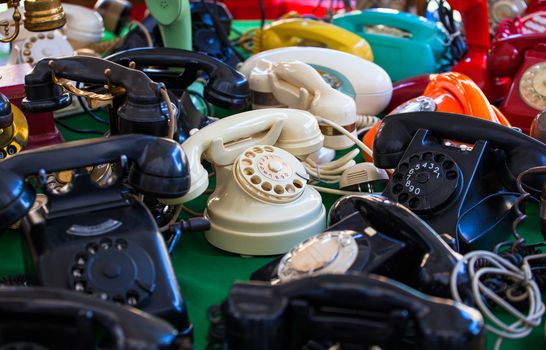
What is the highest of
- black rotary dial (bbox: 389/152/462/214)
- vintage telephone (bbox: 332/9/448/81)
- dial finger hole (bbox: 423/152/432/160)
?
dial finger hole (bbox: 423/152/432/160)

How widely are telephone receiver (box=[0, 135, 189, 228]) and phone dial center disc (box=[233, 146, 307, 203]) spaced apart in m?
0.16

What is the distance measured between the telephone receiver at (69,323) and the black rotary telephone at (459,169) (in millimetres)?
430

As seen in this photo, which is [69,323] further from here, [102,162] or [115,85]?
[115,85]

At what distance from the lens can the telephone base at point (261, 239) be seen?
0.91 metres

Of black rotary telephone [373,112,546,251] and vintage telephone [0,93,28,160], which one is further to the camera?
vintage telephone [0,93,28,160]

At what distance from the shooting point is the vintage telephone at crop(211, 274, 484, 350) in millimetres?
575

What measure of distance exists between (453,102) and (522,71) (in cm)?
23

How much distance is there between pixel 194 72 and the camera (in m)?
1.15

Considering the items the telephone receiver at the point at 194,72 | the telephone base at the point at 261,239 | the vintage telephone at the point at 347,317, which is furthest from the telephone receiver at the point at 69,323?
the telephone receiver at the point at 194,72

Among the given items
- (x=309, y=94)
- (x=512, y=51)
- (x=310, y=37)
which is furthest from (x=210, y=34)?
(x=512, y=51)

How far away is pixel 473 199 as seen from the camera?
91cm

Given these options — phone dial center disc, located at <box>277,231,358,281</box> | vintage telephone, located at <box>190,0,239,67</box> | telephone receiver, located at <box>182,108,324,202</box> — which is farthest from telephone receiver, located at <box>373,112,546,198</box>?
vintage telephone, located at <box>190,0,239,67</box>

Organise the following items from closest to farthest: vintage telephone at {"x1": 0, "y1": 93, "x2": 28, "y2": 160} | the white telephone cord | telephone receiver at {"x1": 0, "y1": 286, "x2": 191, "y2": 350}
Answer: telephone receiver at {"x1": 0, "y1": 286, "x2": 191, "y2": 350}, the white telephone cord, vintage telephone at {"x1": 0, "y1": 93, "x2": 28, "y2": 160}

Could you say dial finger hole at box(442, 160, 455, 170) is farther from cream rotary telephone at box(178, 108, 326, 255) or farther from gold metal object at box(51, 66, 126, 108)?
gold metal object at box(51, 66, 126, 108)
